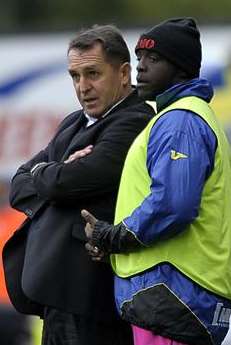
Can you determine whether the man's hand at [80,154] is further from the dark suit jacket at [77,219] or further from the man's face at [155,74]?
the man's face at [155,74]

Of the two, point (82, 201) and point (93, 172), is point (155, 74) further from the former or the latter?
point (82, 201)

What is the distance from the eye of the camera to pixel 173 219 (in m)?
3.85

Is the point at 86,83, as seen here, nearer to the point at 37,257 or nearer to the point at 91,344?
the point at 37,257

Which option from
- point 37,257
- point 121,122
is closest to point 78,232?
point 37,257

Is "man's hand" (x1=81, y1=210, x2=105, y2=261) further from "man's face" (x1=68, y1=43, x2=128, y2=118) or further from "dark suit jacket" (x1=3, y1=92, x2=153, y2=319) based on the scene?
"man's face" (x1=68, y1=43, x2=128, y2=118)

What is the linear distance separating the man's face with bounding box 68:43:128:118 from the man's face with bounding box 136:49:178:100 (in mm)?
284

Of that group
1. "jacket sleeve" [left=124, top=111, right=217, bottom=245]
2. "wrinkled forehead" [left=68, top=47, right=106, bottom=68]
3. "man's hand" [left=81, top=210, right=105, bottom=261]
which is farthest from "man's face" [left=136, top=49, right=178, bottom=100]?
"man's hand" [left=81, top=210, right=105, bottom=261]

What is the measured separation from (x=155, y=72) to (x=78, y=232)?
655 millimetres

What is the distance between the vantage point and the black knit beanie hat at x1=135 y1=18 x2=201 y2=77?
4070 mm

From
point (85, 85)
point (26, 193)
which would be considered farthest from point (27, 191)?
point (85, 85)

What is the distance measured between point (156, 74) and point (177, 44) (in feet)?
0.43

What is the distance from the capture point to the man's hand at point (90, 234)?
409 centimetres

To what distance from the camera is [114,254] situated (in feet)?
13.4

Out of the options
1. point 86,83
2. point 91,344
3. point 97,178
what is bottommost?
point 91,344
